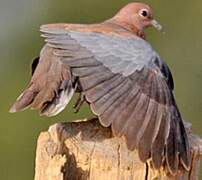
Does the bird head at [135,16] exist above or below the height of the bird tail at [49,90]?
above

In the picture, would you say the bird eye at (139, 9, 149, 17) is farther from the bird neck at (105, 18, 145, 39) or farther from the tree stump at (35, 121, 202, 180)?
the tree stump at (35, 121, 202, 180)

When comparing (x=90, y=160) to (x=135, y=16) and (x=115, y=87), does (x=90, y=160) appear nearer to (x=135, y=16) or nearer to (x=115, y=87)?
(x=115, y=87)

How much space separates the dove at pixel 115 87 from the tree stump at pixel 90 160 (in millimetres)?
48

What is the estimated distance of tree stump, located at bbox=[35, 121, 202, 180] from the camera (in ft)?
17.6

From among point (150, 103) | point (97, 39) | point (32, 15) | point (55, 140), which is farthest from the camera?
point (32, 15)

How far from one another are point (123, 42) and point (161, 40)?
731 centimetres

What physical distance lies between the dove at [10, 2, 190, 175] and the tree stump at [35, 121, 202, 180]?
0.16 ft

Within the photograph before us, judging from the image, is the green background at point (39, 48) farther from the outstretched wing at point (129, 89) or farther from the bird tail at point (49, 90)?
the bird tail at point (49, 90)

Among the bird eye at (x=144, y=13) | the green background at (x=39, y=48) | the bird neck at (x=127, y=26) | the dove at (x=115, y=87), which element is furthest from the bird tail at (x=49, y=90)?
the green background at (x=39, y=48)

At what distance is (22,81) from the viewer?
14070 millimetres

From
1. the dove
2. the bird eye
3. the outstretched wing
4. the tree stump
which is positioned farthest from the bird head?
the tree stump

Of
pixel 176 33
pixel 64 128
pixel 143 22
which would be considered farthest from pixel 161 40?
pixel 64 128

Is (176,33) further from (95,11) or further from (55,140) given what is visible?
(55,140)

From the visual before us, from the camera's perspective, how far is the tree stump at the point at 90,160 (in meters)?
5.36
